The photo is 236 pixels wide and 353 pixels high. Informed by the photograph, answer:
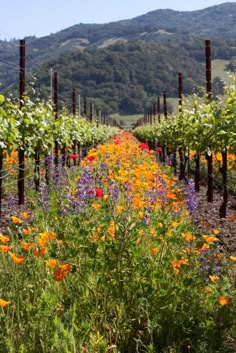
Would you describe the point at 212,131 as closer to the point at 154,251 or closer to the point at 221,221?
the point at 221,221

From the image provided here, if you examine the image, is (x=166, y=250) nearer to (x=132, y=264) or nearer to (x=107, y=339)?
(x=132, y=264)

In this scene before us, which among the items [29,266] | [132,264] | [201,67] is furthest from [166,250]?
[201,67]

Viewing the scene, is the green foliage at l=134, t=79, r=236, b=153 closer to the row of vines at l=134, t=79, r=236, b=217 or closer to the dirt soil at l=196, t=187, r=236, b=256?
the row of vines at l=134, t=79, r=236, b=217

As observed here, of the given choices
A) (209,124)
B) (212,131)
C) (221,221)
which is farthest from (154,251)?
(209,124)

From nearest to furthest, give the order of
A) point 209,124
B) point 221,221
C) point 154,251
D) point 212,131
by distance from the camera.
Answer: point 154,251 < point 212,131 < point 221,221 < point 209,124

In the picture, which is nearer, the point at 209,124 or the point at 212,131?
the point at 212,131

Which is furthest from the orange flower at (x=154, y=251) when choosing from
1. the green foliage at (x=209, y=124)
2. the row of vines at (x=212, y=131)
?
the green foliage at (x=209, y=124)

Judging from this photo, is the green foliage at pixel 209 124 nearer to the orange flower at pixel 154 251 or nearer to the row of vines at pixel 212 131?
the row of vines at pixel 212 131

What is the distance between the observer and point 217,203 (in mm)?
11469

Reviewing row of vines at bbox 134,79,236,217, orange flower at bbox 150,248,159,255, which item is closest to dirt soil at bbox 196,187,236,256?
row of vines at bbox 134,79,236,217

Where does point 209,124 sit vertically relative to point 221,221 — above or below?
above

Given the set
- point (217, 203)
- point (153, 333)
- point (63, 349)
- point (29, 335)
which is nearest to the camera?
point (63, 349)

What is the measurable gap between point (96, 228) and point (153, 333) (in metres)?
1.05

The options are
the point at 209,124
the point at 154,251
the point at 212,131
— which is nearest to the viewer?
the point at 154,251
